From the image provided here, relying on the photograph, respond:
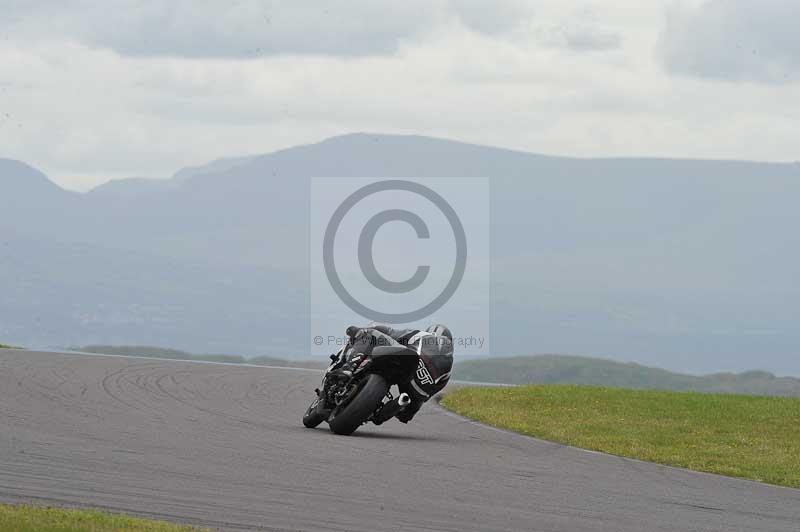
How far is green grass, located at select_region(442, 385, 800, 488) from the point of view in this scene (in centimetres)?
1780

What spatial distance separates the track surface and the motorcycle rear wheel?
1.02 ft

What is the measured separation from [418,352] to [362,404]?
1191 millimetres

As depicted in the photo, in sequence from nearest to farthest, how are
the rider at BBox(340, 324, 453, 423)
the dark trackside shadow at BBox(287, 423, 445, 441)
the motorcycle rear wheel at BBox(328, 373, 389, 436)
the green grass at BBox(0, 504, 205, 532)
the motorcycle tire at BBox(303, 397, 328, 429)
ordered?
the green grass at BBox(0, 504, 205, 532) < the motorcycle rear wheel at BBox(328, 373, 389, 436) < the rider at BBox(340, 324, 453, 423) < the dark trackside shadow at BBox(287, 423, 445, 441) < the motorcycle tire at BBox(303, 397, 328, 429)

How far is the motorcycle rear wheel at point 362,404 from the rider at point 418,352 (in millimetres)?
334

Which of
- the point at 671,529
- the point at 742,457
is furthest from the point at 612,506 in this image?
the point at 742,457

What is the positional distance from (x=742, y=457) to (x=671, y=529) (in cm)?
687

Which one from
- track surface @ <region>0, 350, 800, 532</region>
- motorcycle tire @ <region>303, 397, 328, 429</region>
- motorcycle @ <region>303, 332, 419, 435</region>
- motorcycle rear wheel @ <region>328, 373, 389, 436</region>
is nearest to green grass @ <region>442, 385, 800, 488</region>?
track surface @ <region>0, 350, 800, 532</region>

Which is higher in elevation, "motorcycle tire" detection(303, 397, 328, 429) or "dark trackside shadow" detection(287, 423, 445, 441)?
"motorcycle tire" detection(303, 397, 328, 429)

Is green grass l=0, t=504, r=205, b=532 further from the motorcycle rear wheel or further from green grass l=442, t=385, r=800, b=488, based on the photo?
green grass l=442, t=385, r=800, b=488

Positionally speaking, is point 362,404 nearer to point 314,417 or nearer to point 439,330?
point 314,417

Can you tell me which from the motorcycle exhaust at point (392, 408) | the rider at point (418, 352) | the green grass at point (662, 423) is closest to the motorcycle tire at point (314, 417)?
the motorcycle exhaust at point (392, 408)

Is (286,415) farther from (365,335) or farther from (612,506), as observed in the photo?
(612,506)

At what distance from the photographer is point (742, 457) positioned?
18.2 metres

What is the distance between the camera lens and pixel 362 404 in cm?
1717
